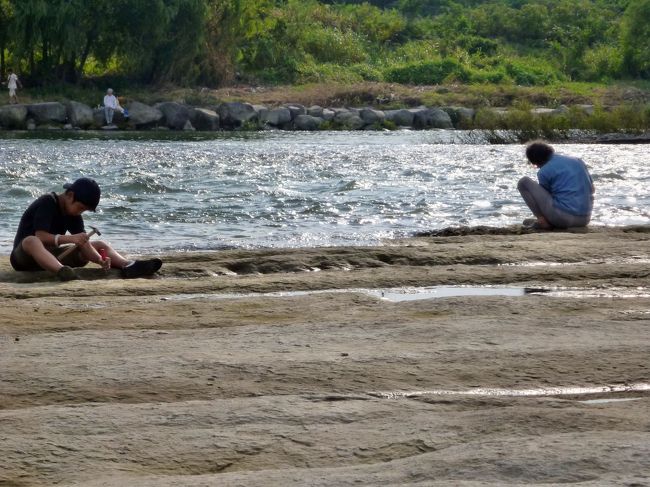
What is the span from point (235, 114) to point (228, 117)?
0.84ft

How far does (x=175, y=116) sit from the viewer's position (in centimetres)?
3984

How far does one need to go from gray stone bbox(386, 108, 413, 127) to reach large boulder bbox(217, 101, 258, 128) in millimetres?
4720

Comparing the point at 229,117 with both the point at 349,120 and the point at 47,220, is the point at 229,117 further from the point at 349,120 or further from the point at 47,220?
the point at 47,220

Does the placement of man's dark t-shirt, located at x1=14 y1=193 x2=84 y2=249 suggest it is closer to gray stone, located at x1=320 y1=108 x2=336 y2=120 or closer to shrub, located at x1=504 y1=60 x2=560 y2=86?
gray stone, located at x1=320 y1=108 x2=336 y2=120

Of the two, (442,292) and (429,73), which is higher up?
(442,292)

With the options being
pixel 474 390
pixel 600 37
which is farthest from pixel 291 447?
pixel 600 37

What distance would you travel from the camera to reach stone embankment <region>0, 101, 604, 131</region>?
1515 inches

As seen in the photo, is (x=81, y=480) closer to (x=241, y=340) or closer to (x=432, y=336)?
(x=241, y=340)

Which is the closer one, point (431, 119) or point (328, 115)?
point (328, 115)

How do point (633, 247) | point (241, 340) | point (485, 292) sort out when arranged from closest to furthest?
point (241, 340) < point (485, 292) < point (633, 247)

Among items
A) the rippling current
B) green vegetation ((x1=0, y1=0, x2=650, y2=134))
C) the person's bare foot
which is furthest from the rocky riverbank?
A: the person's bare foot

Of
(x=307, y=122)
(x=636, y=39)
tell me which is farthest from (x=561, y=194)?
(x=636, y=39)

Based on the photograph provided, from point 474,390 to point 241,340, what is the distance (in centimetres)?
150

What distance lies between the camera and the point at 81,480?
4371mm
